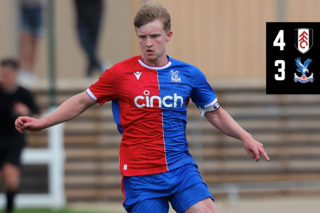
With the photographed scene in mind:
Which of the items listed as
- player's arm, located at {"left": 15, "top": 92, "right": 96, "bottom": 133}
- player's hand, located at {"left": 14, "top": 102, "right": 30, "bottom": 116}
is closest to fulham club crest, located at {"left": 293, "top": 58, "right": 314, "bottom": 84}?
player's hand, located at {"left": 14, "top": 102, "right": 30, "bottom": 116}

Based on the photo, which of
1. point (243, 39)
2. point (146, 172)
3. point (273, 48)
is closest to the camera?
point (146, 172)

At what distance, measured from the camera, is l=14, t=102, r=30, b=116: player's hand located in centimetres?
767

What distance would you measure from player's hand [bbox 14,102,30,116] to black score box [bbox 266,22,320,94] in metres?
4.04

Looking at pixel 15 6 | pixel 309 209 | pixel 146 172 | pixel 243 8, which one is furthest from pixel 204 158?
pixel 146 172

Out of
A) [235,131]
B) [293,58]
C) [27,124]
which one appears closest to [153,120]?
[235,131]

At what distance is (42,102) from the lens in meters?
9.62

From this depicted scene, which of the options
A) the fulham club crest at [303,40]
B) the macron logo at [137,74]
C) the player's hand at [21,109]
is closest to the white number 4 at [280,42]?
the fulham club crest at [303,40]

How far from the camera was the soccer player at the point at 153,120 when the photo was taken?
3.74 meters

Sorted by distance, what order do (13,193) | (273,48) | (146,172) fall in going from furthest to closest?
(273,48), (13,193), (146,172)

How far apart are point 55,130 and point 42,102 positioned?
2.75 feet

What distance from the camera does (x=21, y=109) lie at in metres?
7.70

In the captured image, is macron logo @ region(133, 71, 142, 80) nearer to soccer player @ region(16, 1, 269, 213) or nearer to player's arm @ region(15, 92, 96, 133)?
soccer player @ region(16, 1, 269, 213)

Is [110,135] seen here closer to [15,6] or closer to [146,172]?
[15,6]

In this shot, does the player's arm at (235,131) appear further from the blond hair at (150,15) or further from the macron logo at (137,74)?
the blond hair at (150,15)
